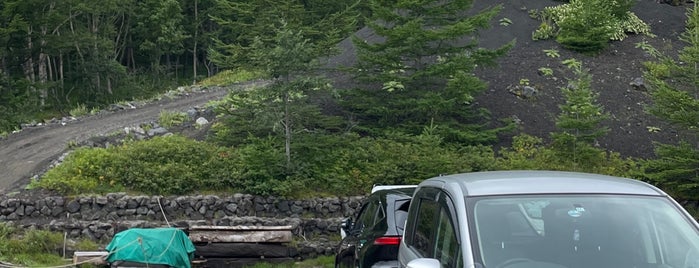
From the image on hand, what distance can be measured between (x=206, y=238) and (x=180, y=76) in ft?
139

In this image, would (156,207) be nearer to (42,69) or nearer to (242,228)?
(242,228)

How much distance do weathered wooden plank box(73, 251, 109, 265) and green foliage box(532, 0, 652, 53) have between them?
1440 cm

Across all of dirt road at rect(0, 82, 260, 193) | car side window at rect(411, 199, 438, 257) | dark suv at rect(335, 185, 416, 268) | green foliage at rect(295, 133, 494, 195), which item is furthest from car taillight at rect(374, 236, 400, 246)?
dirt road at rect(0, 82, 260, 193)

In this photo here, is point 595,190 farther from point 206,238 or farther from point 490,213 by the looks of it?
point 206,238

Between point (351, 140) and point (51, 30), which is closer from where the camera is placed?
point (351, 140)

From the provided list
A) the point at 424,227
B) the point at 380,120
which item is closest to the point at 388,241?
the point at 424,227

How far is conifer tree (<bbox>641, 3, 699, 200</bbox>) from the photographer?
16.8 metres

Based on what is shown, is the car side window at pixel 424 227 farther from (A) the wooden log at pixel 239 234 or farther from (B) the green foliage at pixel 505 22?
(B) the green foliage at pixel 505 22

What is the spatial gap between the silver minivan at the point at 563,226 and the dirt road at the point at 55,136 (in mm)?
13792

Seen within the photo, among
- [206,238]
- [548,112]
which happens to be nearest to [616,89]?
[548,112]

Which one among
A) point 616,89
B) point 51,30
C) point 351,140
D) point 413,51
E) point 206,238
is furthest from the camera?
point 51,30

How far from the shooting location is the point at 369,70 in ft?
64.4

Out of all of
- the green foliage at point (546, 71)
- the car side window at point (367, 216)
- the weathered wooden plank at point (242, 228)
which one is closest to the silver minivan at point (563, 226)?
the car side window at point (367, 216)

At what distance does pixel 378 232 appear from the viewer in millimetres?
9617
